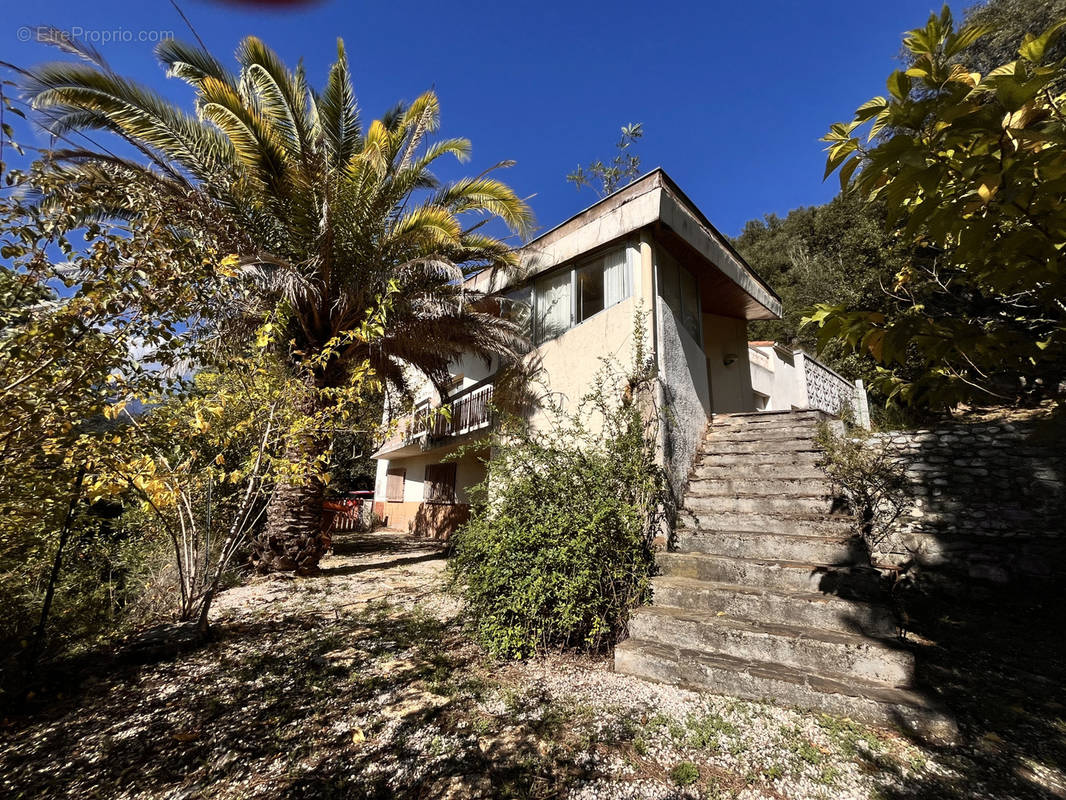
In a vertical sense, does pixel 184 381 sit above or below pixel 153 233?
below

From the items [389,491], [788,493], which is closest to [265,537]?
[788,493]

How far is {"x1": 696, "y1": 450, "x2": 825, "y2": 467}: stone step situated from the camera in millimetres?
5469

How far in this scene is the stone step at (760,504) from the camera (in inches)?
187

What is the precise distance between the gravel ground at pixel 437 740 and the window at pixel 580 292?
532 cm

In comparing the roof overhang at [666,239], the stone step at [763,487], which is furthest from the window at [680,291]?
the stone step at [763,487]

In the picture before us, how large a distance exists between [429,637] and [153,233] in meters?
4.32

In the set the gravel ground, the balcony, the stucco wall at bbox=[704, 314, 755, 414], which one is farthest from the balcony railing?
the gravel ground

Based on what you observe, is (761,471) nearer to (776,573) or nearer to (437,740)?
(776,573)

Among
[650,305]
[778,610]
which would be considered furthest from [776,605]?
[650,305]

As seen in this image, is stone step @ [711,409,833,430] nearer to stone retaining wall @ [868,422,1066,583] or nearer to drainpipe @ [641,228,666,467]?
stone retaining wall @ [868,422,1066,583]

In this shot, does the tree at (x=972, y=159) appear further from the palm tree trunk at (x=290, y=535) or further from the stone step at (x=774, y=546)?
the palm tree trunk at (x=290, y=535)

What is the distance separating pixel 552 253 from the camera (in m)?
7.96

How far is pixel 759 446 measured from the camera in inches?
242

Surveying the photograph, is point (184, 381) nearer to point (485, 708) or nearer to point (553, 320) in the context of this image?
point (485, 708)
